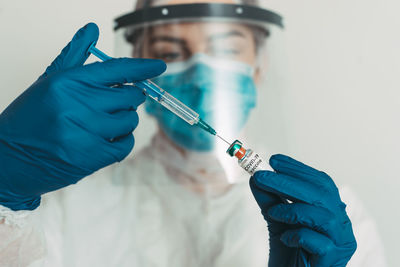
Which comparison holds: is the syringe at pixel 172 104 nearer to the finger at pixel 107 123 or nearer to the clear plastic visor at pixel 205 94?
the finger at pixel 107 123

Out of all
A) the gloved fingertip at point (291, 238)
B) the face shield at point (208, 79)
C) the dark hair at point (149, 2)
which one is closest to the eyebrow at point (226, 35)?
the face shield at point (208, 79)

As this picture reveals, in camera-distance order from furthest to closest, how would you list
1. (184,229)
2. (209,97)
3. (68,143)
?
(184,229), (209,97), (68,143)

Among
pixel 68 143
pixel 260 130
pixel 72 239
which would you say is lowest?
pixel 72 239

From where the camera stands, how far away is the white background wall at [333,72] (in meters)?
1.38

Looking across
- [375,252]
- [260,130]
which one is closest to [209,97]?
[260,130]

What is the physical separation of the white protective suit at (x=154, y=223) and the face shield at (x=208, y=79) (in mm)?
67

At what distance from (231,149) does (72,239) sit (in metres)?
0.67

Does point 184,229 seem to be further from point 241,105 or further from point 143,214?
point 241,105

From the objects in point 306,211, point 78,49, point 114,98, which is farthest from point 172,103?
point 306,211

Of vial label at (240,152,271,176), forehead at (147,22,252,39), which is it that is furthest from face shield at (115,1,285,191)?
vial label at (240,152,271,176)

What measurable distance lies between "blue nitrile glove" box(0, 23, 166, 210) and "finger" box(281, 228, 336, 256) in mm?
391

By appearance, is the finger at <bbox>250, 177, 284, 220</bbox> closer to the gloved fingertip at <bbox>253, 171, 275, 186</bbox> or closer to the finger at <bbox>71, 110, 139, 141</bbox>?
the gloved fingertip at <bbox>253, 171, 275, 186</bbox>

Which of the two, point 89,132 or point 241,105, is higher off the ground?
point 241,105

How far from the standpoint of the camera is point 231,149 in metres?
0.73
